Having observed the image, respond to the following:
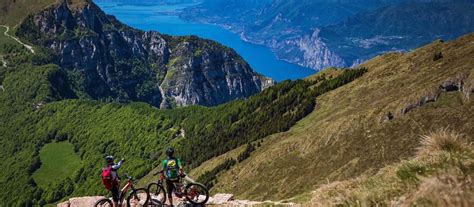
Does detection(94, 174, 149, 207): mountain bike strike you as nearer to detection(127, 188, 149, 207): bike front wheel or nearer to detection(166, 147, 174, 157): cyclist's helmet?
detection(127, 188, 149, 207): bike front wheel

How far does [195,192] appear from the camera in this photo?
86.5 feet

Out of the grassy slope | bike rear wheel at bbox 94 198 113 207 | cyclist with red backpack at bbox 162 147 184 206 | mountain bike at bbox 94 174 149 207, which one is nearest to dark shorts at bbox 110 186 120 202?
mountain bike at bbox 94 174 149 207

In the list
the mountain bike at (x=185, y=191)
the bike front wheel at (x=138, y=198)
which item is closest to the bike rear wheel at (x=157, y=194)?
the mountain bike at (x=185, y=191)

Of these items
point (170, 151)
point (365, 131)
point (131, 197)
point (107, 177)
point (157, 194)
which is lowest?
point (131, 197)

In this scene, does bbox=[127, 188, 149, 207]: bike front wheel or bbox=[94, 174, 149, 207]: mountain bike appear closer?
bbox=[94, 174, 149, 207]: mountain bike

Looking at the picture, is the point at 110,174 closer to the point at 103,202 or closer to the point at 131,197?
the point at 131,197

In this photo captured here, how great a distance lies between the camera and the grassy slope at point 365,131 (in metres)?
75.1

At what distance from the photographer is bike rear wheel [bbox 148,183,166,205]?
2670 cm

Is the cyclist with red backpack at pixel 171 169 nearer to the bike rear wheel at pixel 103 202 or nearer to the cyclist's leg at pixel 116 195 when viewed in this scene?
the cyclist's leg at pixel 116 195

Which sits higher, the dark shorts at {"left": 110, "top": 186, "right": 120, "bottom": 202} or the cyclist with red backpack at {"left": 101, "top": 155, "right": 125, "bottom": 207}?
the cyclist with red backpack at {"left": 101, "top": 155, "right": 125, "bottom": 207}

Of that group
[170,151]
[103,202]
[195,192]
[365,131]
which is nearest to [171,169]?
[170,151]

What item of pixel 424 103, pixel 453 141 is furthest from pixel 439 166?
pixel 424 103

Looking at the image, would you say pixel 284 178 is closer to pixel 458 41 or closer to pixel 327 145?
pixel 327 145

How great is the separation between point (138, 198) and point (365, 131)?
220 feet
